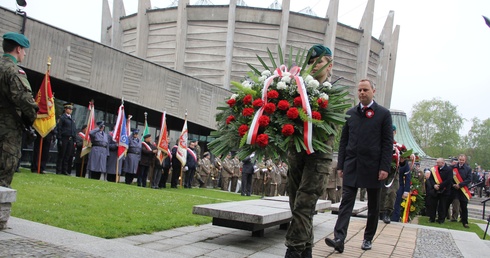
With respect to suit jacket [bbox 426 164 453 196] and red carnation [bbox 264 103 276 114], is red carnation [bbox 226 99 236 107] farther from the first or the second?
suit jacket [bbox 426 164 453 196]

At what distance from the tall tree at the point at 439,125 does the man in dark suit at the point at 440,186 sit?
78.8 meters

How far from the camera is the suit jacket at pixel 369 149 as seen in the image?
5879 mm

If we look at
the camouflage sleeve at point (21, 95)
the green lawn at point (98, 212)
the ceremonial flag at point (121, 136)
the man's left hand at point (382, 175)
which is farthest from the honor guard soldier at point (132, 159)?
the man's left hand at point (382, 175)

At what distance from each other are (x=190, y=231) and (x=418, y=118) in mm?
91116

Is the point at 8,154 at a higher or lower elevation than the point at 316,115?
lower

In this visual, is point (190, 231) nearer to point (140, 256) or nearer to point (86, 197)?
point (140, 256)

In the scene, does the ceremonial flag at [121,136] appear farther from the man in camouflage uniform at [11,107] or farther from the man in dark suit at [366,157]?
the man in dark suit at [366,157]

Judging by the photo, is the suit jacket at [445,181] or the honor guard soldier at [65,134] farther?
the suit jacket at [445,181]

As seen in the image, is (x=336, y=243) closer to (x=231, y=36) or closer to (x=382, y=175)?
(x=382, y=175)

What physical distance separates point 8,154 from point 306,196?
132 inches

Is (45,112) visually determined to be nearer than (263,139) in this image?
No

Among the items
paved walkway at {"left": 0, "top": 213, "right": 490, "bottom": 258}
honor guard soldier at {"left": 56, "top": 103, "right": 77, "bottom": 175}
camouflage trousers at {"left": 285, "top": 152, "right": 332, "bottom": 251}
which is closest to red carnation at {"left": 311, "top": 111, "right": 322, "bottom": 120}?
camouflage trousers at {"left": 285, "top": 152, "right": 332, "bottom": 251}

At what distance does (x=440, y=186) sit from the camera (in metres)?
15.0

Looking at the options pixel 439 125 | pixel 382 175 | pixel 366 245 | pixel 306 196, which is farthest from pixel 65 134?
pixel 439 125
